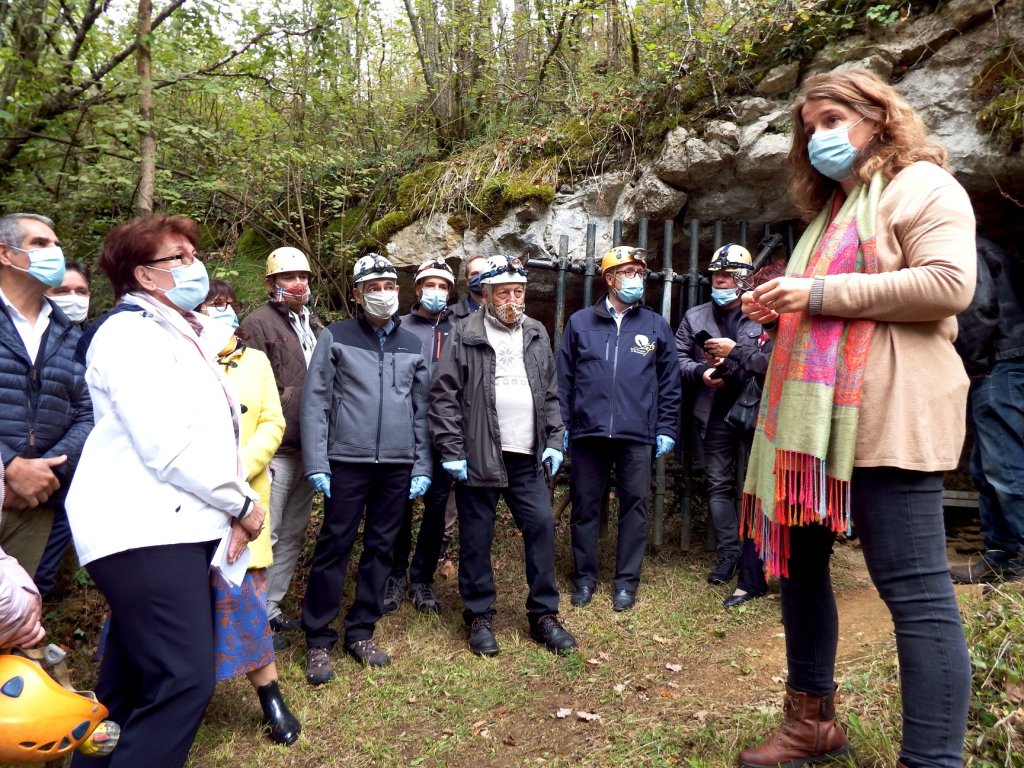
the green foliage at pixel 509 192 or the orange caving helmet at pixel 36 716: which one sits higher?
the green foliage at pixel 509 192

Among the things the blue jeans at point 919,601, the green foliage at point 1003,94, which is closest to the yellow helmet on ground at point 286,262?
the blue jeans at point 919,601

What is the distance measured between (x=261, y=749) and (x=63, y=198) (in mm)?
5279

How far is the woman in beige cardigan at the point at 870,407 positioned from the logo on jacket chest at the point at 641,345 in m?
2.59

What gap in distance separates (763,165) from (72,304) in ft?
15.6

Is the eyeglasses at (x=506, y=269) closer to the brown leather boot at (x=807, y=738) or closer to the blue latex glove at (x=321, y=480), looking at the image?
the blue latex glove at (x=321, y=480)

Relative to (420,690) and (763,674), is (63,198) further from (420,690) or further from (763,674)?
(763,674)

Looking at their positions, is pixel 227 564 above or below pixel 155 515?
→ below

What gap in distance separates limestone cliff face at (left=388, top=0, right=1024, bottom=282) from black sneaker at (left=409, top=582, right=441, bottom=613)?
2894mm

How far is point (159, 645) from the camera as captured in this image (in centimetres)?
206

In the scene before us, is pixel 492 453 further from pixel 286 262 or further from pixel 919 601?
pixel 919 601

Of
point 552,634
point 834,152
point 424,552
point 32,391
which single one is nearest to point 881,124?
point 834,152

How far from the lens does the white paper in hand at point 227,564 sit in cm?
227

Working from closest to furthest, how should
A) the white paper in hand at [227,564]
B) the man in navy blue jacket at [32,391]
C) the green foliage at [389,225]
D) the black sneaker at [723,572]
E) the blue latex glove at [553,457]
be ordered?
the white paper in hand at [227,564] → the man in navy blue jacket at [32,391] → the blue latex glove at [553,457] → the black sneaker at [723,572] → the green foliage at [389,225]

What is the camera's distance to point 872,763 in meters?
2.29
